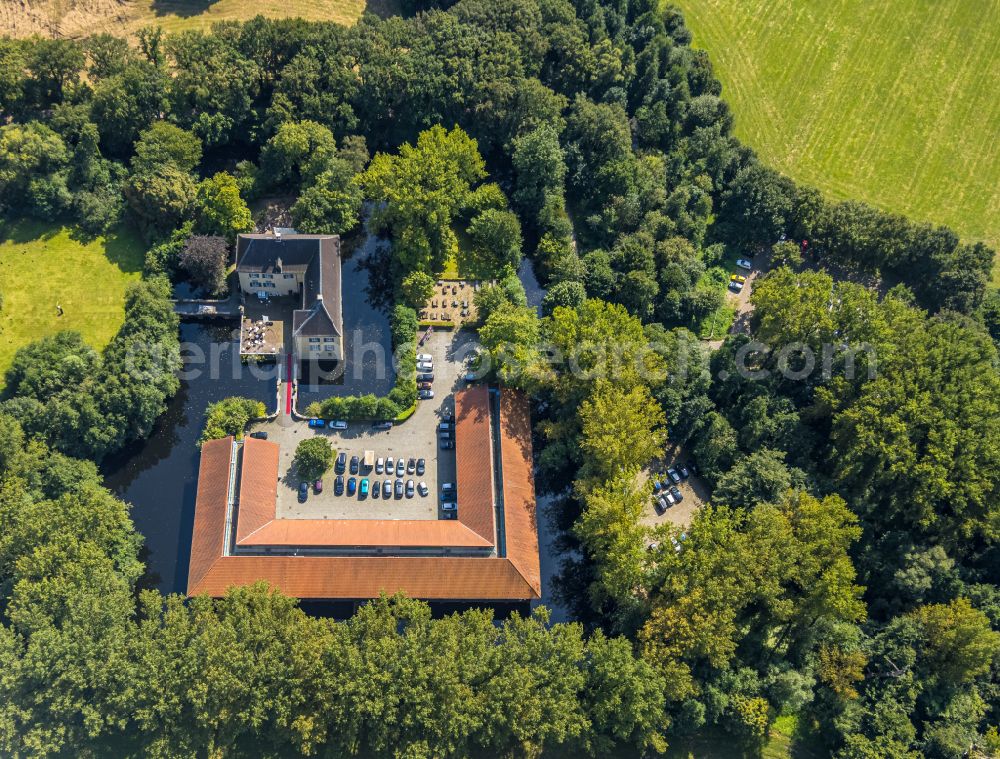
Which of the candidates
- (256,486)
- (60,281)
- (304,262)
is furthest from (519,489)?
(60,281)

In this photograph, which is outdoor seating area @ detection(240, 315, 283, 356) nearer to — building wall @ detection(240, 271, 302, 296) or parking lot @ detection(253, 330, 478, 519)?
building wall @ detection(240, 271, 302, 296)

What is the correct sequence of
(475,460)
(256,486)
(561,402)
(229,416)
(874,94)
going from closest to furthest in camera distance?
(256,486) < (475,460) < (229,416) < (561,402) < (874,94)

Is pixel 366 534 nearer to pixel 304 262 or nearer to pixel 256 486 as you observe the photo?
pixel 256 486

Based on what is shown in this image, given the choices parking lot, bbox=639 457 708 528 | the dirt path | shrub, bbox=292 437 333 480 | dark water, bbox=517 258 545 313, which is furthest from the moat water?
the dirt path

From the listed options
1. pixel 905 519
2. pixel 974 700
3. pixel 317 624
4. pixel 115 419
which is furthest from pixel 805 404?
pixel 115 419

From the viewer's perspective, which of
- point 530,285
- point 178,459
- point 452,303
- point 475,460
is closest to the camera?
point 475,460

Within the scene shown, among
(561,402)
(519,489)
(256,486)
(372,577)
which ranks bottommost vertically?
(372,577)
